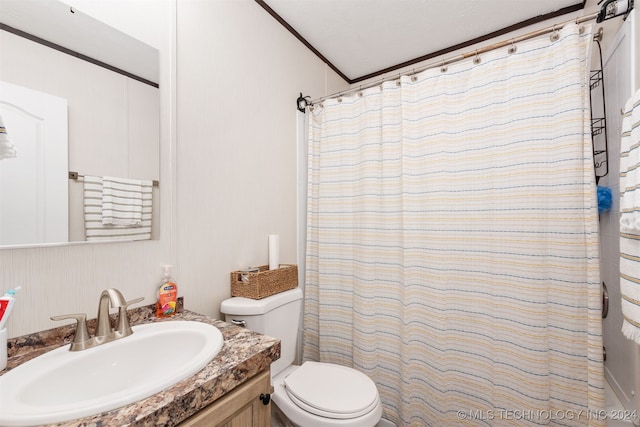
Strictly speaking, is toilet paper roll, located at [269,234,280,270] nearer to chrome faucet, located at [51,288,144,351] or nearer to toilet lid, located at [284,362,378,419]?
toilet lid, located at [284,362,378,419]

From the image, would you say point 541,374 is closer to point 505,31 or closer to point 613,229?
point 613,229

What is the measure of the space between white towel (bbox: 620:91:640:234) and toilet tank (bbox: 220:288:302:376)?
4.26 ft

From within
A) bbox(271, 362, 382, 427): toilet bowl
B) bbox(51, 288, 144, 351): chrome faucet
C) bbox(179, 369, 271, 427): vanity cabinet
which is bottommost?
bbox(271, 362, 382, 427): toilet bowl

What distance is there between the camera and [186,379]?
0.67 m

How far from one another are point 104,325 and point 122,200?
0.42 m

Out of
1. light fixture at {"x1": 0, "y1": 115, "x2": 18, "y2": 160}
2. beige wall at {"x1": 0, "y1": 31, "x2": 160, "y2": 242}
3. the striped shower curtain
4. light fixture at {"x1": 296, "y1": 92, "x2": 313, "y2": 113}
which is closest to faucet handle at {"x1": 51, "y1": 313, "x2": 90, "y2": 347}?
beige wall at {"x1": 0, "y1": 31, "x2": 160, "y2": 242}

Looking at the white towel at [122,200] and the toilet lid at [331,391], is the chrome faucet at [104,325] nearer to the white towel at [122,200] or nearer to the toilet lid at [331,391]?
the white towel at [122,200]

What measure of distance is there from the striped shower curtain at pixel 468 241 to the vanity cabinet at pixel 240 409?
90cm

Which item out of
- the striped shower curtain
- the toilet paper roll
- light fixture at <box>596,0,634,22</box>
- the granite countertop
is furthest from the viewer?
the toilet paper roll

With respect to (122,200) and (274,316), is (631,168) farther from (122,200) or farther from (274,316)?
(122,200)

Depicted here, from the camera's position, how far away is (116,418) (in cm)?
54

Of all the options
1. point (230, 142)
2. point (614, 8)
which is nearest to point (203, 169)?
point (230, 142)

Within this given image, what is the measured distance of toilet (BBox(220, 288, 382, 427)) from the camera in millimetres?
1104

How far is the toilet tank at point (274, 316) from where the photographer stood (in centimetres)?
127
